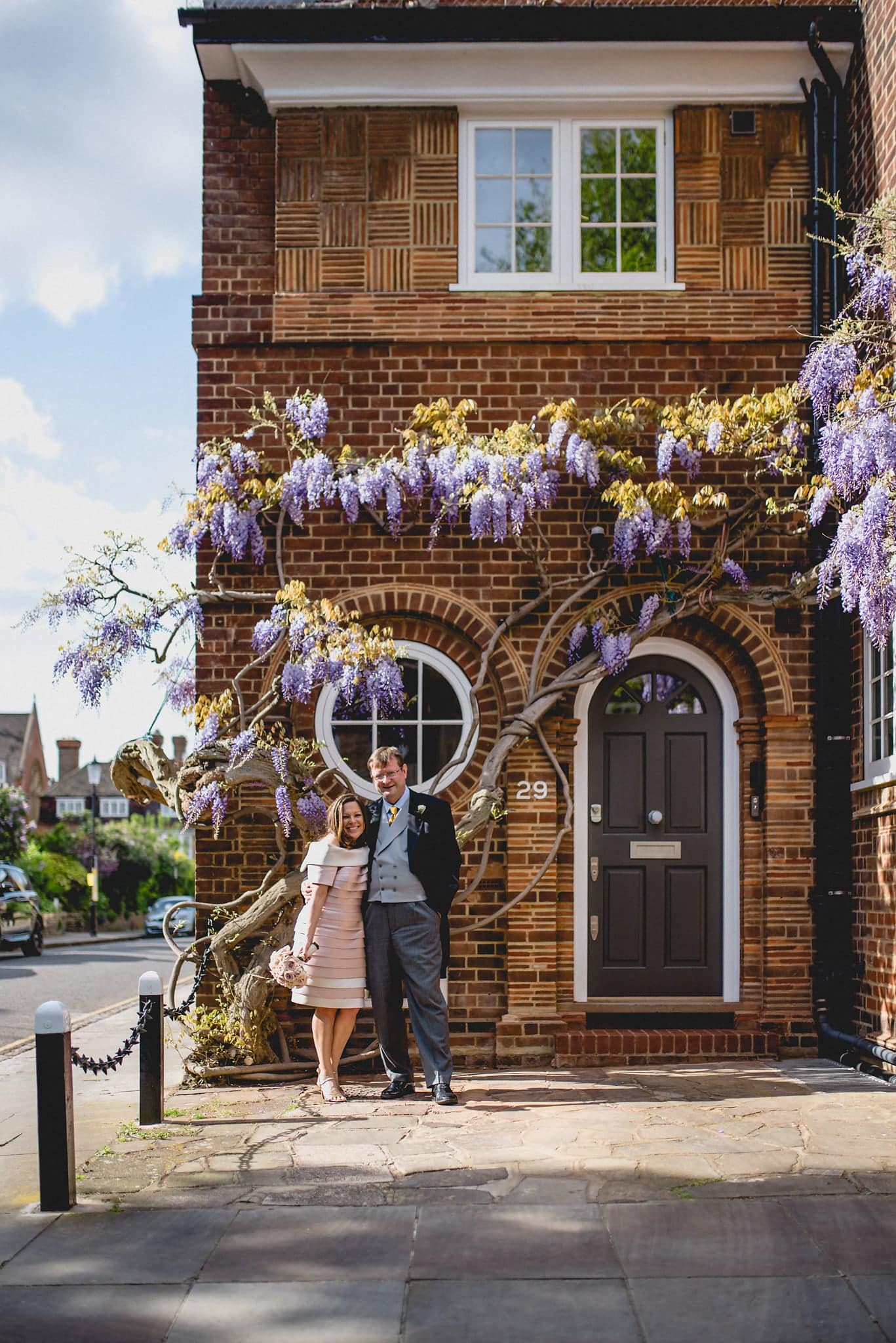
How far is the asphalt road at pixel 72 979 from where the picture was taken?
49.0ft

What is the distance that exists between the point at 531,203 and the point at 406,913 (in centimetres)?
514

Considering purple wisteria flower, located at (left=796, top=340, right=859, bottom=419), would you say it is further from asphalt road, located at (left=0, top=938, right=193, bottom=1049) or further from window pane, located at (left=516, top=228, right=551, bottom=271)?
asphalt road, located at (left=0, top=938, right=193, bottom=1049)

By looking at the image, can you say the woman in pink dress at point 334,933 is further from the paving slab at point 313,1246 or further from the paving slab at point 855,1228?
the paving slab at point 855,1228

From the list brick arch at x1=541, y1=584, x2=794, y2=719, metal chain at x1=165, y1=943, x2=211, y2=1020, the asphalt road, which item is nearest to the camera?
metal chain at x1=165, y1=943, x2=211, y2=1020

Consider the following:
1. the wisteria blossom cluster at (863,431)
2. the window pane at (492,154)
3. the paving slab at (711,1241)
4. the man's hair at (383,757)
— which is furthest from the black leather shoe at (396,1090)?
the window pane at (492,154)

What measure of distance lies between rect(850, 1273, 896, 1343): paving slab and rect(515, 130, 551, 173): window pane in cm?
776

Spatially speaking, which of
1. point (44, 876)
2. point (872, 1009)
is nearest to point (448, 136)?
point (872, 1009)

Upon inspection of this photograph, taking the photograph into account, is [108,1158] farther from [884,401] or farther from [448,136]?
[448,136]

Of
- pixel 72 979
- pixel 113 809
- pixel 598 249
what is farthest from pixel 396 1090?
pixel 113 809

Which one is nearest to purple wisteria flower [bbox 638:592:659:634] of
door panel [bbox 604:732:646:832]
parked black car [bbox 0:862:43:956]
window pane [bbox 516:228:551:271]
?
door panel [bbox 604:732:646:832]

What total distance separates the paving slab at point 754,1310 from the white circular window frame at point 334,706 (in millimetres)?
5263

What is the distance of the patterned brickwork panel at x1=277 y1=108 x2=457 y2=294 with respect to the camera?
1000 centimetres

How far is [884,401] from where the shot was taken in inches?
324

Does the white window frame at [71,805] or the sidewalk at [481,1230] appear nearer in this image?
the sidewalk at [481,1230]
